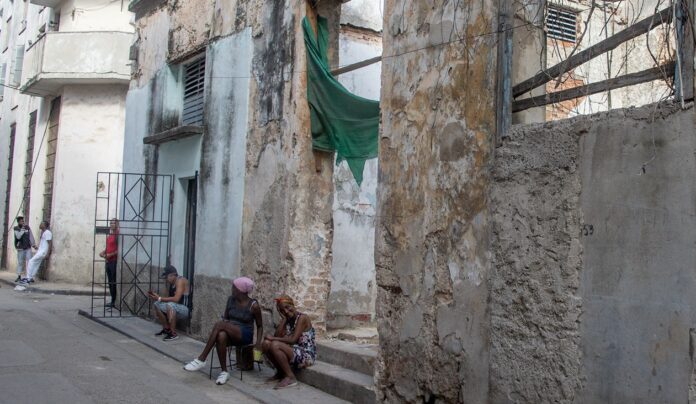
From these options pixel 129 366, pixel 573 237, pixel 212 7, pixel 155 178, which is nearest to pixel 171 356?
pixel 129 366

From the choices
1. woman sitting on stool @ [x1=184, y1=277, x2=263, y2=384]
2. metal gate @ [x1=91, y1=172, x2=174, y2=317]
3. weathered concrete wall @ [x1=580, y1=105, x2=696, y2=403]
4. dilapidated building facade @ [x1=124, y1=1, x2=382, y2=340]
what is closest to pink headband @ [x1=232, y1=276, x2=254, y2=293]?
woman sitting on stool @ [x1=184, y1=277, x2=263, y2=384]

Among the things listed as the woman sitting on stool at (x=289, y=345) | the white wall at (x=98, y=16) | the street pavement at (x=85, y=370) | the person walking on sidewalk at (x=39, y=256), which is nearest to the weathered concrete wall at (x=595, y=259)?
the woman sitting on stool at (x=289, y=345)

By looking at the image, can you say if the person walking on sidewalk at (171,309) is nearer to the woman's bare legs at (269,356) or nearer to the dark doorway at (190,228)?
the dark doorway at (190,228)

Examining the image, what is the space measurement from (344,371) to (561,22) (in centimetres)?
406

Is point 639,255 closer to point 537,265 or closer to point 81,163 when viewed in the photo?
point 537,265

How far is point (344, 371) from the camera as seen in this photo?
25.6 ft

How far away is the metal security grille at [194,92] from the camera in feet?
38.5

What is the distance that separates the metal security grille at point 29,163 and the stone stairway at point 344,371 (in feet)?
55.2

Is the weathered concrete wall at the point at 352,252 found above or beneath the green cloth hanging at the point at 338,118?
beneath

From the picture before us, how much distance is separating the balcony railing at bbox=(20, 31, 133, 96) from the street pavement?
28.9 feet

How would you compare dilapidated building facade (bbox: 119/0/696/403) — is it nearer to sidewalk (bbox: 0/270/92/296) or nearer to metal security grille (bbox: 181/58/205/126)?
metal security grille (bbox: 181/58/205/126)

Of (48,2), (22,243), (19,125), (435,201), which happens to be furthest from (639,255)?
(19,125)

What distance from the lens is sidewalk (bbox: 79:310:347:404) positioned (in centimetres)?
743

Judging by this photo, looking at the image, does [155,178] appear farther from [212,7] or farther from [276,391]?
[276,391]
